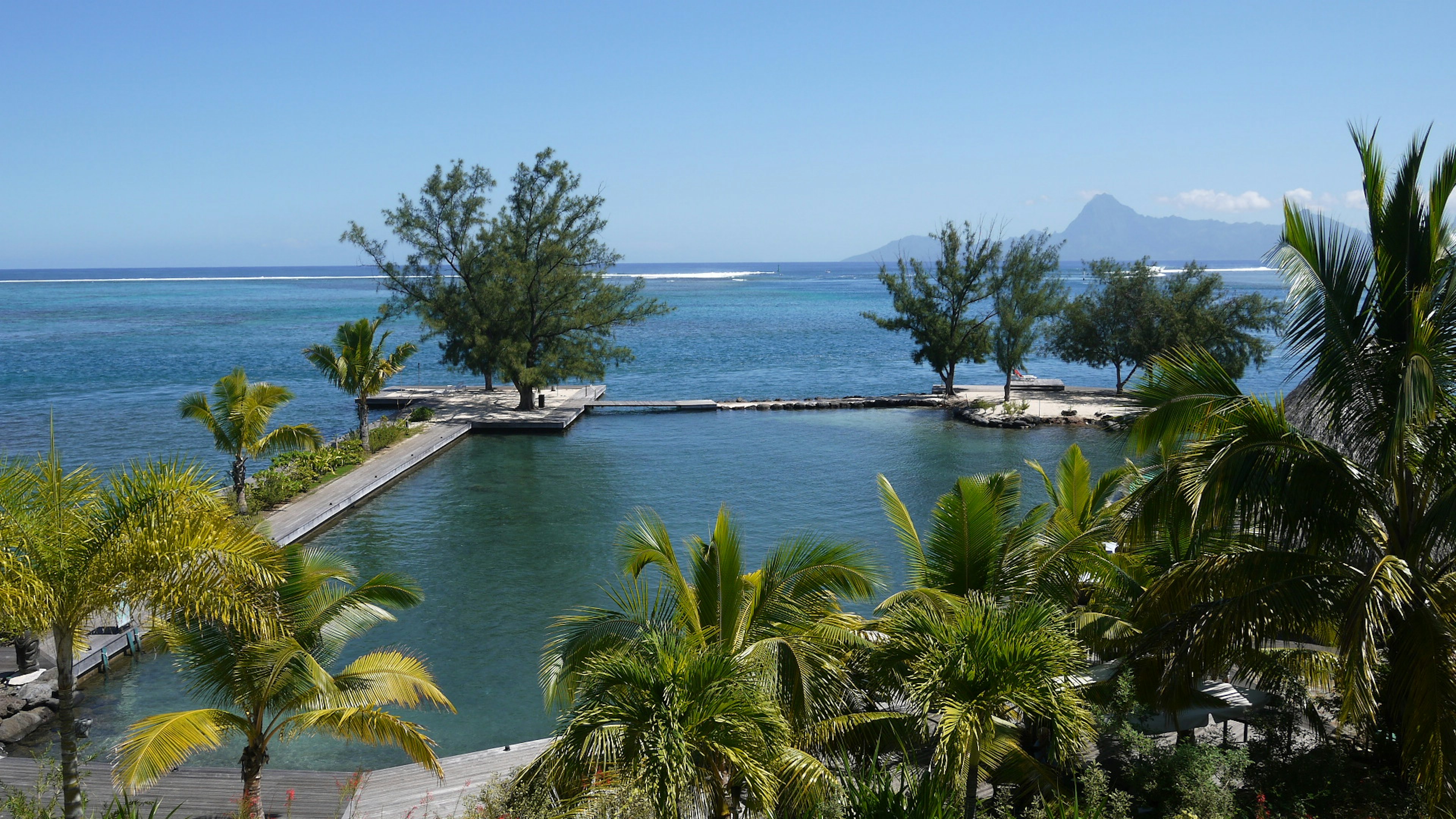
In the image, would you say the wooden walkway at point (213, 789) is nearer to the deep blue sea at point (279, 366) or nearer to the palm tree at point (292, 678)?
the palm tree at point (292, 678)

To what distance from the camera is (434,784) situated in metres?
11.1

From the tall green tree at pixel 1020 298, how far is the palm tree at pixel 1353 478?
3537 cm

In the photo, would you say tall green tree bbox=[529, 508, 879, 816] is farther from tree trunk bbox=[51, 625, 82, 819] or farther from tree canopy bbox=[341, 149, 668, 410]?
tree canopy bbox=[341, 149, 668, 410]

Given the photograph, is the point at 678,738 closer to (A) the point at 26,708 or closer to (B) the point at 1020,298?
(A) the point at 26,708

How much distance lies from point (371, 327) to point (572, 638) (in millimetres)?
23299

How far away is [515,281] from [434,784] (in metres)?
29.2

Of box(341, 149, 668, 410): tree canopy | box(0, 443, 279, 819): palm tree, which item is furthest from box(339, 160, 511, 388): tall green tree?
box(0, 443, 279, 819): palm tree

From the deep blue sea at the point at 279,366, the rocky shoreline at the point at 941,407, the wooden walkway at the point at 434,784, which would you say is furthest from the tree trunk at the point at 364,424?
the wooden walkway at the point at 434,784

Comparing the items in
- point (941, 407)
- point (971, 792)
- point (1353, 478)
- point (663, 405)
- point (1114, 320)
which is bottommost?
point (941, 407)

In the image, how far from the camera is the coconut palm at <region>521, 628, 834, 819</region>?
19.0 ft

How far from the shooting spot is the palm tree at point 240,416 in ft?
69.7

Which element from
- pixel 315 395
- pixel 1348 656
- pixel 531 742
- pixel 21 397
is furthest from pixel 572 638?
pixel 21 397

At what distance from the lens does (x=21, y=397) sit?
1766 inches

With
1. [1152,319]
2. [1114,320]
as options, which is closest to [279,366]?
[1114,320]
